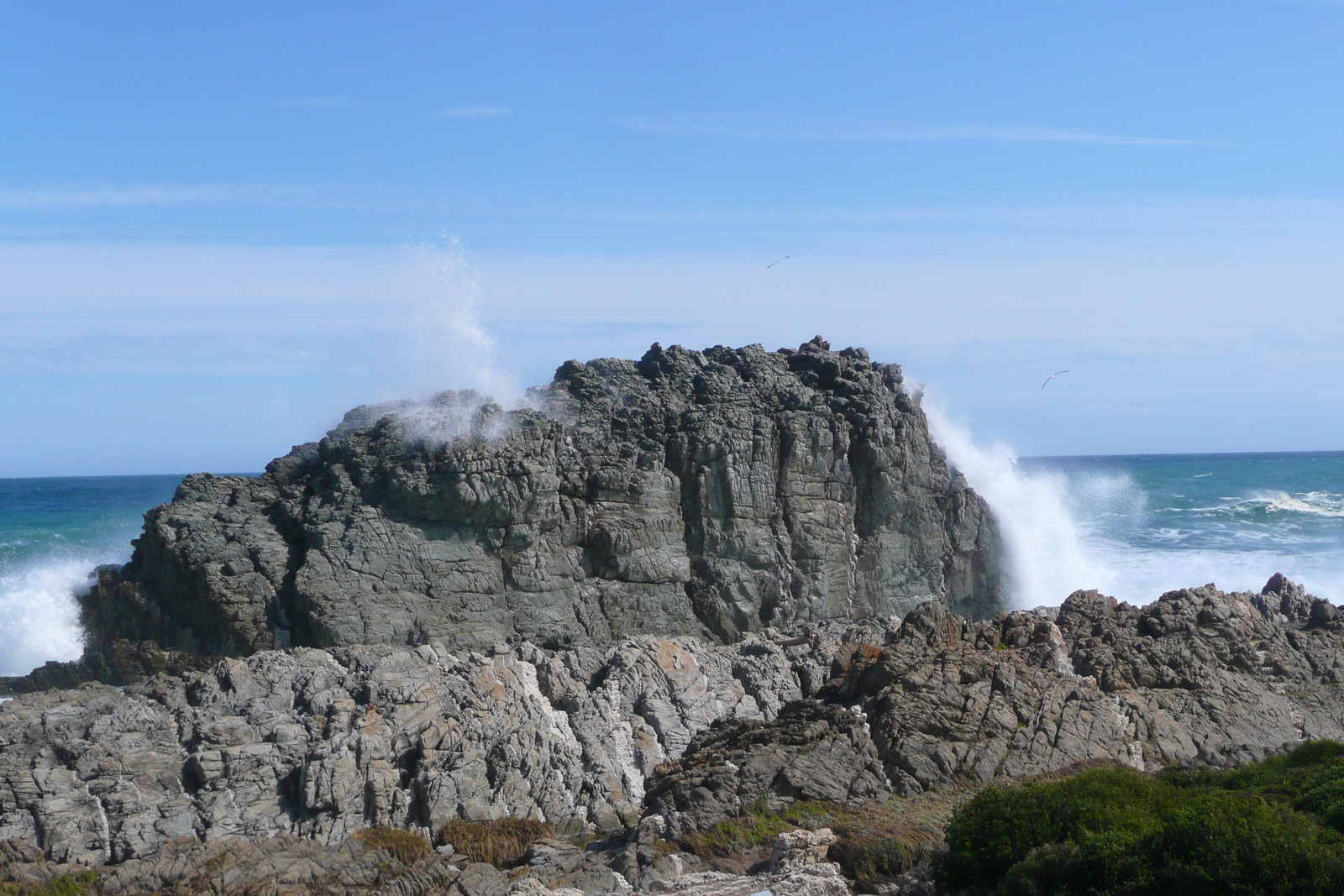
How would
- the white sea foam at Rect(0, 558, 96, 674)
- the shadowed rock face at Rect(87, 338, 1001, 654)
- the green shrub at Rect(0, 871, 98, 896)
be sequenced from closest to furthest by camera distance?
1. the green shrub at Rect(0, 871, 98, 896)
2. the shadowed rock face at Rect(87, 338, 1001, 654)
3. the white sea foam at Rect(0, 558, 96, 674)

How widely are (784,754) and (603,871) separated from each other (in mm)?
3926

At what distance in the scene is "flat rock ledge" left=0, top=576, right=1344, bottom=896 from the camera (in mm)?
16625

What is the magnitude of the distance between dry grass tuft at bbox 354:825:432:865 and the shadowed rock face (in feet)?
17.2

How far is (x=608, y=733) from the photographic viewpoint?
20.2 m

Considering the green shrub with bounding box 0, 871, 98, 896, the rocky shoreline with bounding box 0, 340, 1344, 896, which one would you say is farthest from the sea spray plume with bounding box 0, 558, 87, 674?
the green shrub with bounding box 0, 871, 98, 896

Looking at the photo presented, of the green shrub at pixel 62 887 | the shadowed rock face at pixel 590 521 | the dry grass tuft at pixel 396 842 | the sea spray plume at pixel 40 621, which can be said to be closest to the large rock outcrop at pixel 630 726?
the dry grass tuft at pixel 396 842

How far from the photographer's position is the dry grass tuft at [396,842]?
1666 centimetres

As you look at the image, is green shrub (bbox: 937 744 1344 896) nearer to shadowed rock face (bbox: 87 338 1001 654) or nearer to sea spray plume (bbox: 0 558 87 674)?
shadowed rock face (bbox: 87 338 1001 654)

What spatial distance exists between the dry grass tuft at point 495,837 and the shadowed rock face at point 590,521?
5.41m

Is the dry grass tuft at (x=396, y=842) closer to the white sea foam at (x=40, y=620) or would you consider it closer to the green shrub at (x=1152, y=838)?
the green shrub at (x=1152, y=838)

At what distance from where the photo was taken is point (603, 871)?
599 inches

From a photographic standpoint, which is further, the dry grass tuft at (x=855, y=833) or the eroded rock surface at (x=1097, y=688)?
the eroded rock surface at (x=1097, y=688)

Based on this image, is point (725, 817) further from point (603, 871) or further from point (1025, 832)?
point (1025, 832)

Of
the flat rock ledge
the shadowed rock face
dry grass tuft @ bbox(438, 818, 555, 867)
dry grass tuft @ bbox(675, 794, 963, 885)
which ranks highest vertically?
the shadowed rock face
